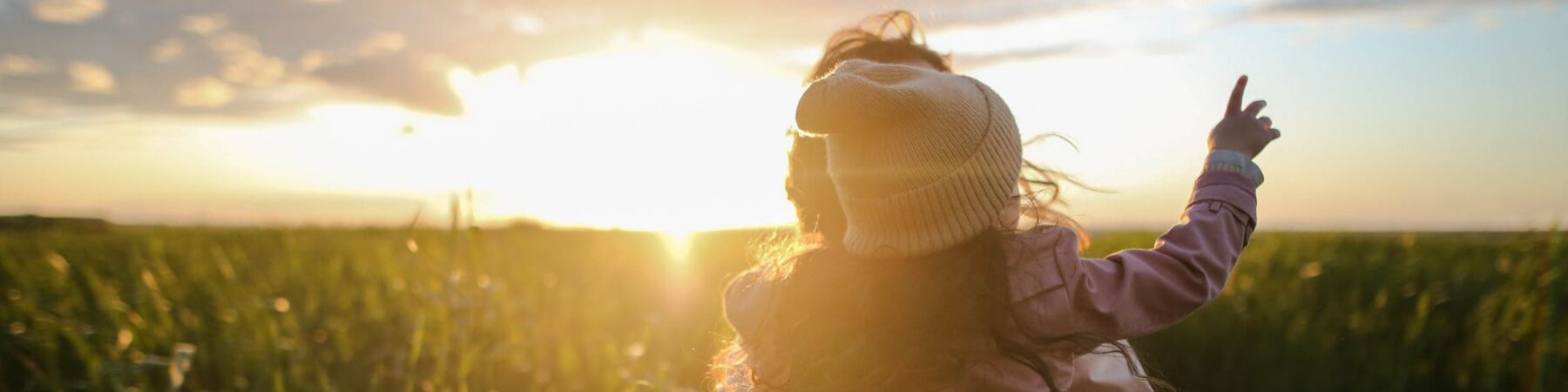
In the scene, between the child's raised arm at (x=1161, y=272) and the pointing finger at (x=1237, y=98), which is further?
the pointing finger at (x=1237, y=98)

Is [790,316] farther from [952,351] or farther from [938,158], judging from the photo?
[938,158]

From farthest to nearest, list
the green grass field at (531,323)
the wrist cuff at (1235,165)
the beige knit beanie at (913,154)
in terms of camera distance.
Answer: the green grass field at (531,323), the wrist cuff at (1235,165), the beige knit beanie at (913,154)

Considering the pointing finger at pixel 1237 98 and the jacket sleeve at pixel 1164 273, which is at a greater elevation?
the pointing finger at pixel 1237 98

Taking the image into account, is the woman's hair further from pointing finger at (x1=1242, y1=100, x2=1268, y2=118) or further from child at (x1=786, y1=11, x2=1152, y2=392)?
pointing finger at (x1=1242, y1=100, x2=1268, y2=118)

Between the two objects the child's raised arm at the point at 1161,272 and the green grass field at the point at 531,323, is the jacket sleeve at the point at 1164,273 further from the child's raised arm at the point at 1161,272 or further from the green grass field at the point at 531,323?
the green grass field at the point at 531,323

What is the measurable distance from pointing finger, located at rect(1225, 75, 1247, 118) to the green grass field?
0.81 m

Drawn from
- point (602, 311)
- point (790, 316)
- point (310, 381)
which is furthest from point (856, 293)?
point (602, 311)

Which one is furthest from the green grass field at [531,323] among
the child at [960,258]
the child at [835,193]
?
the child at [960,258]

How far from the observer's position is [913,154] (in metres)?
1.80

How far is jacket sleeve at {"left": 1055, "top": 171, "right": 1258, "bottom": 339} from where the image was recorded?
72.6 inches

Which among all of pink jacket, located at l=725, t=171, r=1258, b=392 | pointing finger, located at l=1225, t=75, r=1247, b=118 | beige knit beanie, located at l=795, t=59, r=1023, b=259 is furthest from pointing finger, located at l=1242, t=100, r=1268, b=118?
beige knit beanie, located at l=795, t=59, r=1023, b=259

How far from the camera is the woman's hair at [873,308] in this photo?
1.86 metres

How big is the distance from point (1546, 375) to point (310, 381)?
4447 millimetres

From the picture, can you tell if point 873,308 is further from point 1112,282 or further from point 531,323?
point 531,323
